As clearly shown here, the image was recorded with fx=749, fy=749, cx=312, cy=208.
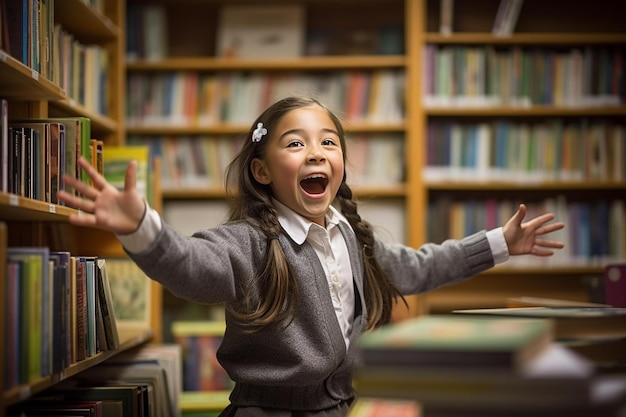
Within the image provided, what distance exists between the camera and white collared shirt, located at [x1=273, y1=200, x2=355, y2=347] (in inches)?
70.8

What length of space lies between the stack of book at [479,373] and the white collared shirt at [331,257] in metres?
0.75

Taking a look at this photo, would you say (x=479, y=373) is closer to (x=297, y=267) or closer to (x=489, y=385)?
(x=489, y=385)

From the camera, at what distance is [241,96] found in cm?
371

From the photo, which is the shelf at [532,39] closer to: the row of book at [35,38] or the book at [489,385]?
the row of book at [35,38]

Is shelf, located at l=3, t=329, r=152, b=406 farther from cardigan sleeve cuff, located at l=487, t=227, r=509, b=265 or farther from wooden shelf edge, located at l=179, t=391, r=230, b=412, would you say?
cardigan sleeve cuff, located at l=487, t=227, r=509, b=265

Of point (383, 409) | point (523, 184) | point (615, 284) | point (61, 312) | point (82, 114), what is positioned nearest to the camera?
point (383, 409)

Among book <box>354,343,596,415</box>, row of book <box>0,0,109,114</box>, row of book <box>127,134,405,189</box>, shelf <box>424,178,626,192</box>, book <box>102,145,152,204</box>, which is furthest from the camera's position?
row of book <box>127,134,405,189</box>

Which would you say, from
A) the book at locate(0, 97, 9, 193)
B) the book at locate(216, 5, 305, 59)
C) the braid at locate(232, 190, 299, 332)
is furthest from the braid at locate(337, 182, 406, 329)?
the book at locate(216, 5, 305, 59)

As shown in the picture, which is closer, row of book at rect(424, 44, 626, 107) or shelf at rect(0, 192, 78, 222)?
shelf at rect(0, 192, 78, 222)

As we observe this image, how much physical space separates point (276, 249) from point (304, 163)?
240 mm

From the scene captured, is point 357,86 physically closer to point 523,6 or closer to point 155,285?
point 523,6

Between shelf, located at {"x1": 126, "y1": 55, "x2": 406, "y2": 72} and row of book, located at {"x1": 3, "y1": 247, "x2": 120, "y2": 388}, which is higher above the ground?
shelf, located at {"x1": 126, "y1": 55, "x2": 406, "y2": 72}

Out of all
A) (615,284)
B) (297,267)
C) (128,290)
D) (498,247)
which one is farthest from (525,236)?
(128,290)

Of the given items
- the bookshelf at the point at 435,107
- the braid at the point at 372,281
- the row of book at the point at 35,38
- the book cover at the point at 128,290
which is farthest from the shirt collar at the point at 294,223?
the bookshelf at the point at 435,107
